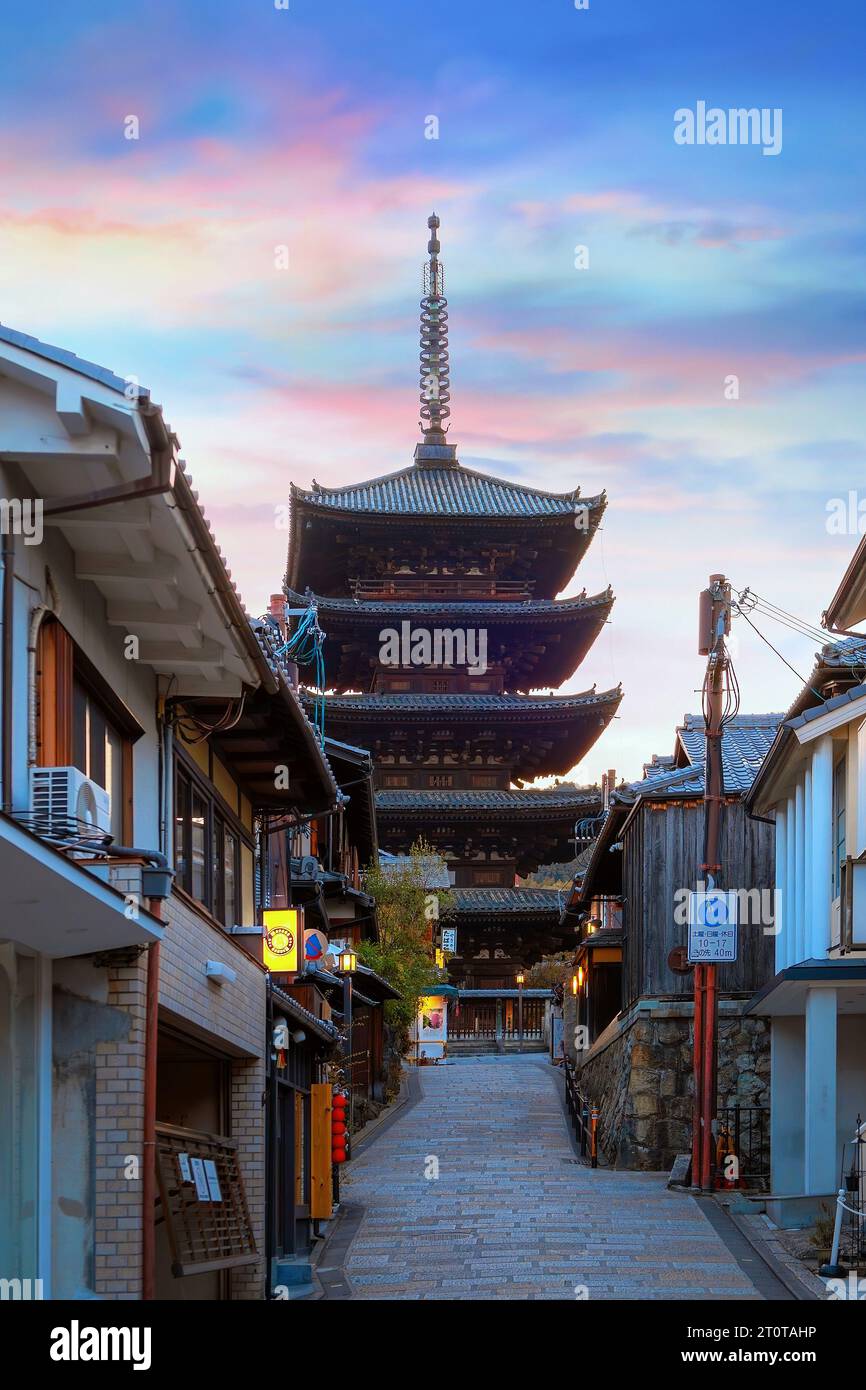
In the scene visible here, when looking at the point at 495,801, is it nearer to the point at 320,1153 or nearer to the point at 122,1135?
the point at 320,1153

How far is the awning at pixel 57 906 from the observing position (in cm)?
948

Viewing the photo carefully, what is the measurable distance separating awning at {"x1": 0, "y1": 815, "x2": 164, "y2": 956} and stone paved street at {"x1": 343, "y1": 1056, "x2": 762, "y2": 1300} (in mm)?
7806

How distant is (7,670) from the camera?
36.2 feet

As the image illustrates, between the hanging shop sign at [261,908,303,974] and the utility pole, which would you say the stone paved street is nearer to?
the utility pole

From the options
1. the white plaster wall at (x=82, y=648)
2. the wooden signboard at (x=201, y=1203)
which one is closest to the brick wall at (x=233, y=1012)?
the wooden signboard at (x=201, y=1203)

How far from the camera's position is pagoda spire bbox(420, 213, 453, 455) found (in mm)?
70125

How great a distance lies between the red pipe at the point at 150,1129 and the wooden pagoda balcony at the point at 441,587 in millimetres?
50169

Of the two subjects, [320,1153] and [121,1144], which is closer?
[121,1144]

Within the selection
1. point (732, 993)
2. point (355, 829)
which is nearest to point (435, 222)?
point (355, 829)

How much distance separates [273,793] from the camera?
21.0 meters

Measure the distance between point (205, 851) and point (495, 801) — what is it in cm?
4462

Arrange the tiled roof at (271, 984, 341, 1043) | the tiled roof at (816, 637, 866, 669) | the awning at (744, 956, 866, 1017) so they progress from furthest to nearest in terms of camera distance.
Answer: the tiled roof at (816, 637, 866, 669)
the awning at (744, 956, 866, 1017)
the tiled roof at (271, 984, 341, 1043)

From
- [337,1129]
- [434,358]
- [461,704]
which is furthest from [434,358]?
[337,1129]

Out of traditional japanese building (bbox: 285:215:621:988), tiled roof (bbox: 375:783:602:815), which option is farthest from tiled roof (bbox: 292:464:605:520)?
tiled roof (bbox: 375:783:602:815)
